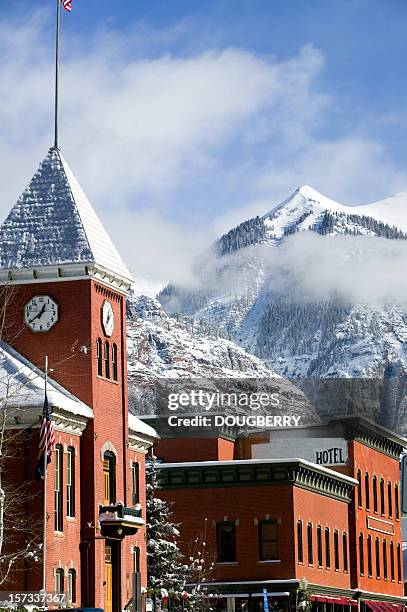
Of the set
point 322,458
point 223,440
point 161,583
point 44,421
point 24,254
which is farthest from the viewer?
point 322,458

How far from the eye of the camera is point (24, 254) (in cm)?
5284

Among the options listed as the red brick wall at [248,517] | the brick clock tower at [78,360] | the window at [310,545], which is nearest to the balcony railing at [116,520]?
the brick clock tower at [78,360]

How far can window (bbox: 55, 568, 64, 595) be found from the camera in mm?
47978

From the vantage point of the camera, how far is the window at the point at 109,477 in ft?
172

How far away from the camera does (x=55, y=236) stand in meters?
53.0

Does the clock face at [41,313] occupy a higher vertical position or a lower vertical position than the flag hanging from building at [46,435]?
higher

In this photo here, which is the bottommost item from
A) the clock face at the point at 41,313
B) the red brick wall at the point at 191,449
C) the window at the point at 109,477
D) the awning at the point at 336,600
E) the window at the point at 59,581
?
the awning at the point at 336,600

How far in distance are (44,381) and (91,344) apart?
2674 millimetres

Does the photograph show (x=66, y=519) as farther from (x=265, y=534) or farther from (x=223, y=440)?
(x=223, y=440)

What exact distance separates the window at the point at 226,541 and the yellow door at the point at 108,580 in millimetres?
18720

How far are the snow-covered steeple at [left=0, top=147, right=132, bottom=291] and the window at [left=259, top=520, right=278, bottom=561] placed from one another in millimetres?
19863

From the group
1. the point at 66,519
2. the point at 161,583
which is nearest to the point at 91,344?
the point at 66,519

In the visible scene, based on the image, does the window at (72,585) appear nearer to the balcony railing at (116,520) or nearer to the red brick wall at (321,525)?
the balcony railing at (116,520)

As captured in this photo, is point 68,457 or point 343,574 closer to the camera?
point 68,457
